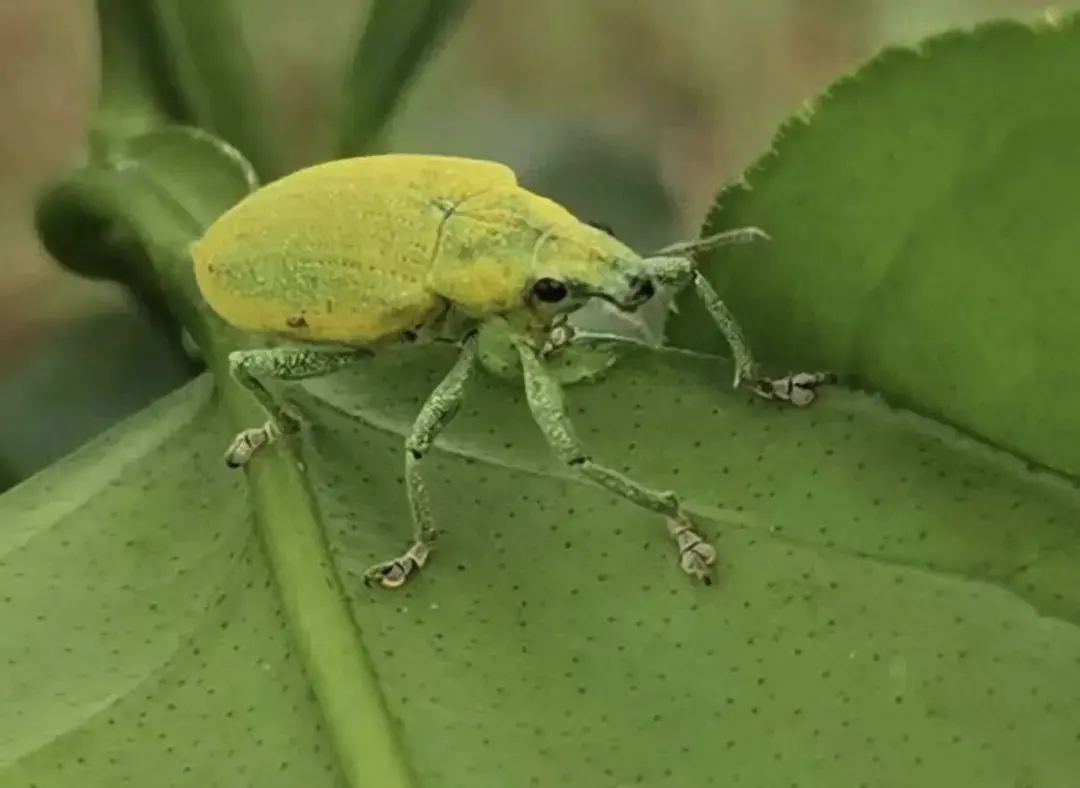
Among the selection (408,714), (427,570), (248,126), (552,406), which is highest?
(248,126)

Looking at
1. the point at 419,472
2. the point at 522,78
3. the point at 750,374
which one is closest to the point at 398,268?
the point at 419,472

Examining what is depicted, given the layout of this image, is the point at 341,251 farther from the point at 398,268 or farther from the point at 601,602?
the point at 601,602

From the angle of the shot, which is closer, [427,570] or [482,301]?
[427,570]

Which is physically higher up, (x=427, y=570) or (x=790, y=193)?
(x=790, y=193)

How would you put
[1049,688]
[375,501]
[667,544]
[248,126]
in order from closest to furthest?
[1049,688], [667,544], [375,501], [248,126]

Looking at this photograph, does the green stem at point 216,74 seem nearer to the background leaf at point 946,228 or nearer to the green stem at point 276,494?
the green stem at point 276,494

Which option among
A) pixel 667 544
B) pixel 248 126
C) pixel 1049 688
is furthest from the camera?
pixel 248 126

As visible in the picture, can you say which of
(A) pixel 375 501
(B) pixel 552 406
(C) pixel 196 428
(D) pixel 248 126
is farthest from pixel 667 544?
(D) pixel 248 126

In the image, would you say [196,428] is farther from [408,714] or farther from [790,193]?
[790,193]
